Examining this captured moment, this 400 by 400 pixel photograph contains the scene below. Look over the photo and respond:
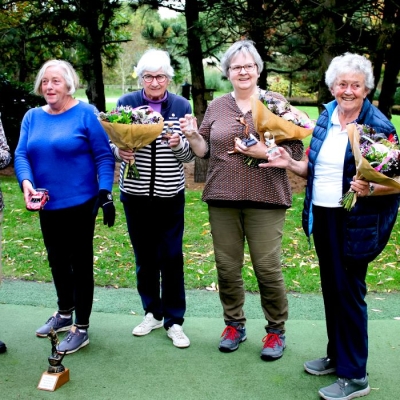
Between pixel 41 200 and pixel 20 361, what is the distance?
1.07m

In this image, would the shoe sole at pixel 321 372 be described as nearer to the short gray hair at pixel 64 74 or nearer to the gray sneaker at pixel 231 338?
the gray sneaker at pixel 231 338

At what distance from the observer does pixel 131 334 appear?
3938 mm

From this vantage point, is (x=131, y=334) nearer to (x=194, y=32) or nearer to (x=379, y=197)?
(x=379, y=197)

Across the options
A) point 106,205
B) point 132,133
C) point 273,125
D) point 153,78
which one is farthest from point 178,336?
point 153,78

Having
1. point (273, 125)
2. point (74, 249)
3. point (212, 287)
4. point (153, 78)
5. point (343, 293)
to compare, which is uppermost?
point (153, 78)

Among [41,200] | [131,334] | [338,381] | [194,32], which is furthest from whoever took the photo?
[194,32]

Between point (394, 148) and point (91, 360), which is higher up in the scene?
point (394, 148)

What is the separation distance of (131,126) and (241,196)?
0.80 m

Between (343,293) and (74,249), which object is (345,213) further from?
(74,249)

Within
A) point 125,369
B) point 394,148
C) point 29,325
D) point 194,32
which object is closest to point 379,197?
point 394,148

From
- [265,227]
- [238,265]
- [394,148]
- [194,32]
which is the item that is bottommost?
[238,265]

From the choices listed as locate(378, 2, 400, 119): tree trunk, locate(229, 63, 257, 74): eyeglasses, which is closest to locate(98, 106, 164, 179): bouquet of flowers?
locate(229, 63, 257, 74): eyeglasses

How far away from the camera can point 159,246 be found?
3.75 meters

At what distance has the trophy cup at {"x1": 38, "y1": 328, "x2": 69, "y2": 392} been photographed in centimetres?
310
